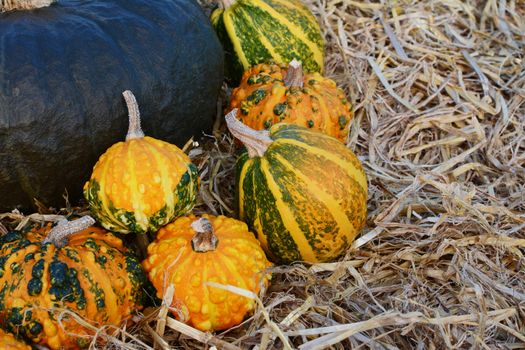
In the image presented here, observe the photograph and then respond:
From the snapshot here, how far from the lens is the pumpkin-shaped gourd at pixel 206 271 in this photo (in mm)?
2588

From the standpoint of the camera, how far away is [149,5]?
3314 millimetres

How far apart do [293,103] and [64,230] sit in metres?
1.40

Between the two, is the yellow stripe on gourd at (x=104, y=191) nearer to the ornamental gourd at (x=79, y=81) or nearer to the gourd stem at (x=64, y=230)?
the gourd stem at (x=64, y=230)

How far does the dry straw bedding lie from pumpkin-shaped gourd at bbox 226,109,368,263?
13 cm

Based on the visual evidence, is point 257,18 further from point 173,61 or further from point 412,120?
point 412,120

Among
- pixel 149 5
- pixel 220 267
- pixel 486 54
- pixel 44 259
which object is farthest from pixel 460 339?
pixel 486 54

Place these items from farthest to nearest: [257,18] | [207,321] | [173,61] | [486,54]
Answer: [486,54] → [257,18] → [173,61] → [207,321]

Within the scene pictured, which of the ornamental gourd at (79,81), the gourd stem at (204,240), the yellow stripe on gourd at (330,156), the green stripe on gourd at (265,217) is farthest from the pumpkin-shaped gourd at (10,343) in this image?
the yellow stripe on gourd at (330,156)

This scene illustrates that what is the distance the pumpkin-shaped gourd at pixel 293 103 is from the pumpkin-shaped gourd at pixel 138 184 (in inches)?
28.1

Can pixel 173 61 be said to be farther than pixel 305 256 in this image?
Yes

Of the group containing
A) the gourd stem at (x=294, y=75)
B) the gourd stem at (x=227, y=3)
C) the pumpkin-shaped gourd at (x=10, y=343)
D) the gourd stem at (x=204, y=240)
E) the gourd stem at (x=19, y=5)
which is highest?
the gourd stem at (x=19, y=5)

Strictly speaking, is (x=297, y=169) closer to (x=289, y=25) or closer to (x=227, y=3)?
(x=289, y=25)

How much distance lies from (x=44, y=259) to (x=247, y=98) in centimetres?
147

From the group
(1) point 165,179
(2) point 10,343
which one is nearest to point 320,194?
(1) point 165,179
